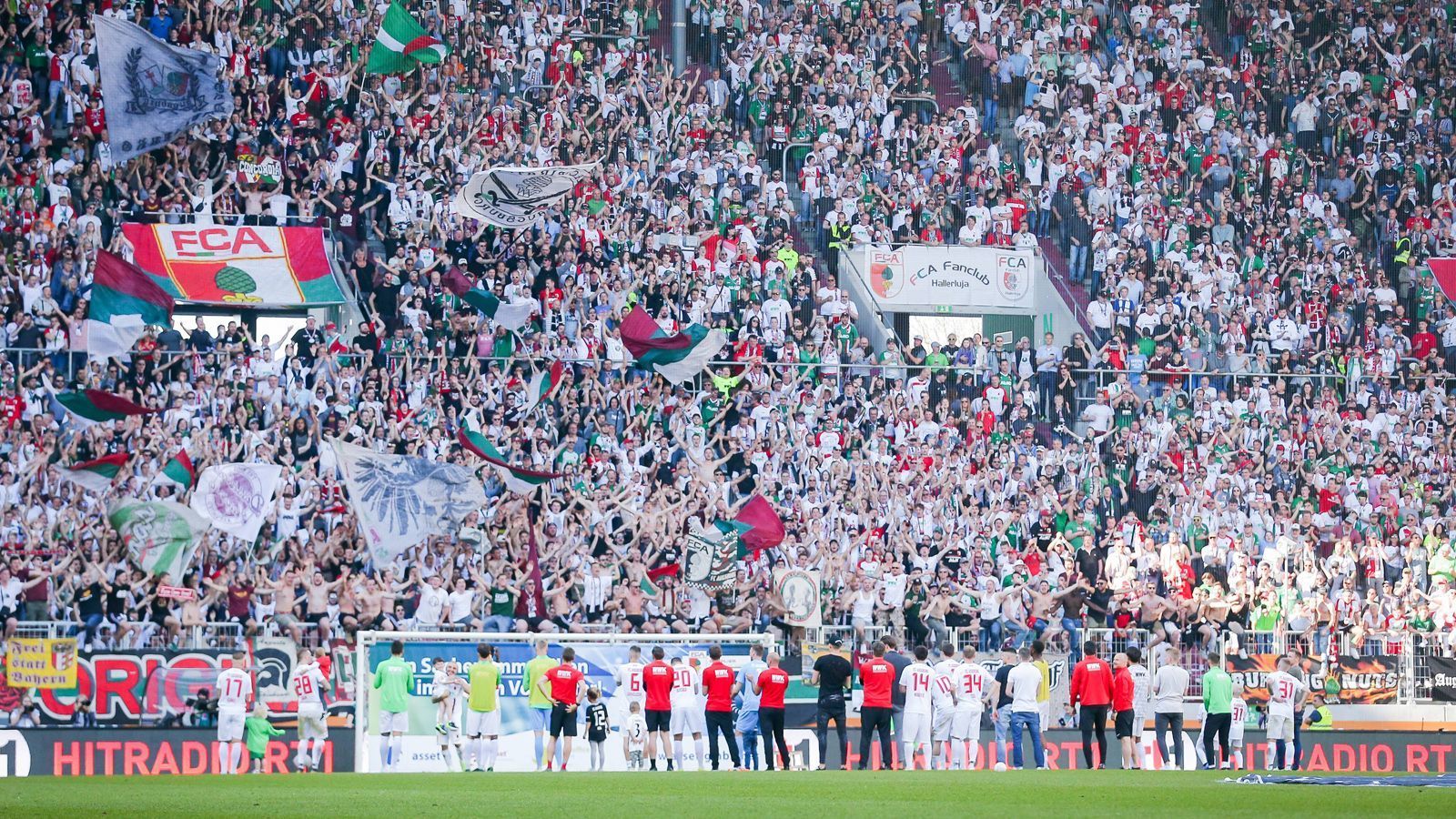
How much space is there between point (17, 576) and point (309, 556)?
3.74m

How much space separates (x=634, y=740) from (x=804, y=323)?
34.0 feet

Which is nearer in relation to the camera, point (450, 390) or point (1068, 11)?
point (450, 390)

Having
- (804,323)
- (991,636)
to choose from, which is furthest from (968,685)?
(804,323)

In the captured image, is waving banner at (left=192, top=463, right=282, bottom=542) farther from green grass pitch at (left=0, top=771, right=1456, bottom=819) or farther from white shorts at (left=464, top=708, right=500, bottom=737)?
green grass pitch at (left=0, top=771, right=1456, bottom=819)

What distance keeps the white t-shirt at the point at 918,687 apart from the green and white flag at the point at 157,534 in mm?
9633

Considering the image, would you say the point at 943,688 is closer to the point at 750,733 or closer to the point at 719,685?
the point at 750,733

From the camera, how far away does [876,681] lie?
23.7 m

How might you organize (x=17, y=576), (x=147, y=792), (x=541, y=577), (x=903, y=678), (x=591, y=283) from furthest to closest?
(x=591, y=283), (x=541, y=577), (x=17, y=576), (x=903, y=678), (x=147, y=792)

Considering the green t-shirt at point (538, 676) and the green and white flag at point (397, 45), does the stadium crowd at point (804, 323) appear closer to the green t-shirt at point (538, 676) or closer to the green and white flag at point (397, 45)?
the green and white flag at point (397, 45)

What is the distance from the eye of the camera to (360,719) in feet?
80.1

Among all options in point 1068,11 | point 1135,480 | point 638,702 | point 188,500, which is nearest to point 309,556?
point 188,500

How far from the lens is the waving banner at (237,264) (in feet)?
101

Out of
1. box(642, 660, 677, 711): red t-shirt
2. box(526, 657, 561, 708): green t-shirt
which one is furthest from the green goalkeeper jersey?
box(642, 660, 677, 711): red t-shirt

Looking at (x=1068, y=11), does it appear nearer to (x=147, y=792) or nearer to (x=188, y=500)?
(x=188, y=500)
